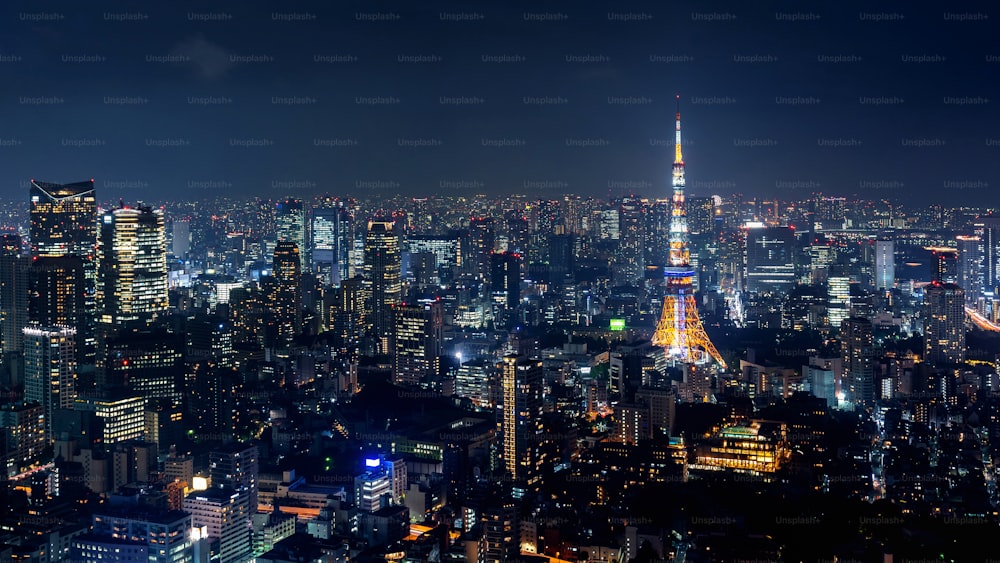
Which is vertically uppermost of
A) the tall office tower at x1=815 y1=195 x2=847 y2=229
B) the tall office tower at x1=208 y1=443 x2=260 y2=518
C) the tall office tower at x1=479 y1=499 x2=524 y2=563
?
the tall office tower at x1=815 y1=195 x2=847 y2=229

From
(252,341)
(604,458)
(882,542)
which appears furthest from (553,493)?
(252,341)

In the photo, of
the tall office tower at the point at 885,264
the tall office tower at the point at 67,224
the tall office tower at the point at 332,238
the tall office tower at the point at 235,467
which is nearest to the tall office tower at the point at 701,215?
the tall office tower at the point at 885,264

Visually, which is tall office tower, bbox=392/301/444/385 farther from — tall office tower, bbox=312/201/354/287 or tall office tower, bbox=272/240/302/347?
tall office tower, bbox=312/201/354/287

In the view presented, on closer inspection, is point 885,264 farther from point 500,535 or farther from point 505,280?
point 500,535

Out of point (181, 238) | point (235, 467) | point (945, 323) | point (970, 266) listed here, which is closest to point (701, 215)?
point (970, 266)

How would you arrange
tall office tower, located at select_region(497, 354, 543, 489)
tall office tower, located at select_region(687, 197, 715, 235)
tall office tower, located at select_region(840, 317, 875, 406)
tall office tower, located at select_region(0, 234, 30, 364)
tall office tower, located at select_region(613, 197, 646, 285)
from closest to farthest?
1. tall office tower, located at select_region(497, 354, 543, 489)
2. tall office tower, located at select_region(840, 317, 875, 406)
3. tall office tower, located at select_region(0, 234, 30, 364)
4. tall office tower, located at select_region(613, 197, 646, 285)
5. tall office tower, located at select_region(687, 197, 715, 235)

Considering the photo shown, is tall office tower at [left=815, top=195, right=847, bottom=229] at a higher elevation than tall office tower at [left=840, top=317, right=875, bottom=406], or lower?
higher

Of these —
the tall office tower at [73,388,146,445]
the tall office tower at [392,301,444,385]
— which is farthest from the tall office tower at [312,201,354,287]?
the tall office tower at [73,388,146,445]

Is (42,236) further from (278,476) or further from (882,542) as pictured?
(882,542)
